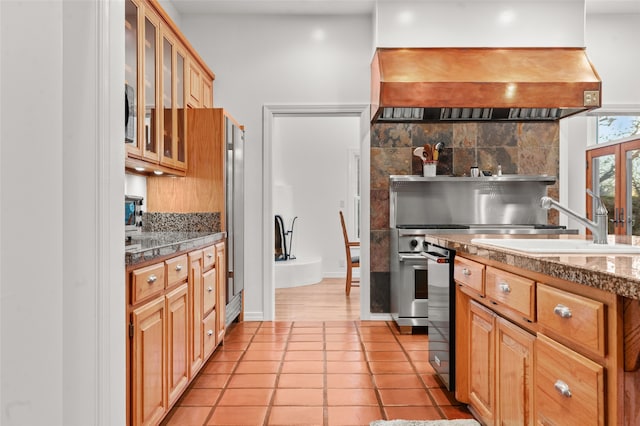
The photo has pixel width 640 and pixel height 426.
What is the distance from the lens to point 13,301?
Answer: 1.07 meters

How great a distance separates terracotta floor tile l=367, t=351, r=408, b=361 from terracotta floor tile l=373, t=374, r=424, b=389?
12.8 inches

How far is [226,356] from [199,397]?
754mm

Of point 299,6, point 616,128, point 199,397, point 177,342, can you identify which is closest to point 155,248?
point 177,342

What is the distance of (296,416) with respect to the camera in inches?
92.4

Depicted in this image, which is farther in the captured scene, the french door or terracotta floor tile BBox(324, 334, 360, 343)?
the french door

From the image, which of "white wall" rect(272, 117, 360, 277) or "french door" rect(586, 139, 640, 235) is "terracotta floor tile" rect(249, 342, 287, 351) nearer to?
"white wall" rect(272, 117, 360, 277)

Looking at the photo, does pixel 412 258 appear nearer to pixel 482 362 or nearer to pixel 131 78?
pixel 482 362

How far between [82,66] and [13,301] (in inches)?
24.1

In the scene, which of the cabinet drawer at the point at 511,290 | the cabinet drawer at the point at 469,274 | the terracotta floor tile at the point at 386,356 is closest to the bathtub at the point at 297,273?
the terracotta floor tile at the point at 386,356

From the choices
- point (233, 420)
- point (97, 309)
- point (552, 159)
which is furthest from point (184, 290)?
point (552, 159)

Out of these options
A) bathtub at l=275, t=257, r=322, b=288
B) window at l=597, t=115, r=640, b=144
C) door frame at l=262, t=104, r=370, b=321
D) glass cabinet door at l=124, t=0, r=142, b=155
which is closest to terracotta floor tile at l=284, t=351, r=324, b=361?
door frame at l=262, t=104, r=370, b=321

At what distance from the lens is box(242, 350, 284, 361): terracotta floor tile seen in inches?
129

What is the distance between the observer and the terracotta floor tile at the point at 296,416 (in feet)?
7.47

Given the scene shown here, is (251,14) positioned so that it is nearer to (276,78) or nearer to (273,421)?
(276,78)
